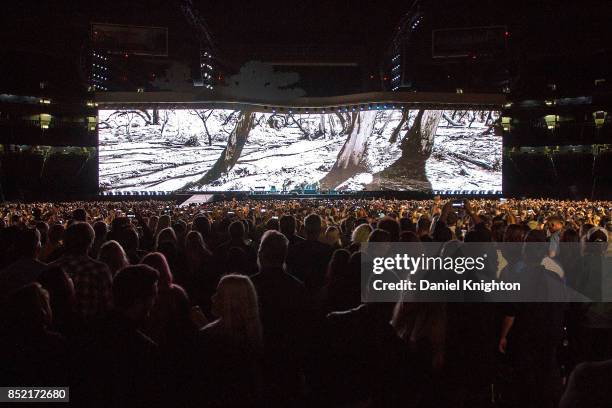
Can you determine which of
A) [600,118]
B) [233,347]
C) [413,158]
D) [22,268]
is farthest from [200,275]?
[600,118]

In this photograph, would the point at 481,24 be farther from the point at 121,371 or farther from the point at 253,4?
the point at 121,371

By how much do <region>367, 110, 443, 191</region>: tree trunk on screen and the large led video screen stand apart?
0.21ft

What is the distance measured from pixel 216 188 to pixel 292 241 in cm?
2647

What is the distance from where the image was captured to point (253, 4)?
3100cm

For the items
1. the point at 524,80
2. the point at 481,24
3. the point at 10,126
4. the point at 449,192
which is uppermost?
the point at 481,24

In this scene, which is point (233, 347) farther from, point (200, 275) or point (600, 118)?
point (600, 118)

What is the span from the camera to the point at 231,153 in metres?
32.6

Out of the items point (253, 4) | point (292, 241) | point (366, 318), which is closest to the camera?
point (366, 318)

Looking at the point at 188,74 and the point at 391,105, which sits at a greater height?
the point at 188,74

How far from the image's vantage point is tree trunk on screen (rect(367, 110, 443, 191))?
107 ft

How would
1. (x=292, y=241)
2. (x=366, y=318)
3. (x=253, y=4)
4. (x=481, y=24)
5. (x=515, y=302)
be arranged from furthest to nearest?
(x=481, y=24)
(x=253, y=4)
(x=292, y=241)
(x=515, y=302)
(x=366, y=318)

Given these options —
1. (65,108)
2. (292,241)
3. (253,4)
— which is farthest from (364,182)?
(292,241)

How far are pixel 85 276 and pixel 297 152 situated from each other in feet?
95.6

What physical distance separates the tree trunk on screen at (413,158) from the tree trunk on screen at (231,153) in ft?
27.6
